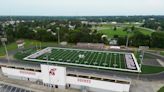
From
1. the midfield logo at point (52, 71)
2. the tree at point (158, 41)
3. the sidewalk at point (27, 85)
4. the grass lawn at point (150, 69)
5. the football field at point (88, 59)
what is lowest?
the sidewalk at point (27, 85)

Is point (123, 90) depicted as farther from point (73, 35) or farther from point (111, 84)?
point (73, 35)

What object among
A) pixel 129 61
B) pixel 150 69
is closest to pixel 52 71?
pixel 129 61

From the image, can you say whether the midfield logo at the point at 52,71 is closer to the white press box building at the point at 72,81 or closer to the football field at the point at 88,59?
the white press box building at the point at 72,81

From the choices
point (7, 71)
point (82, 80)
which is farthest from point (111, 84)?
point (7, 71)

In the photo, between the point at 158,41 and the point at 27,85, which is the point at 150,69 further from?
the point at 27,85

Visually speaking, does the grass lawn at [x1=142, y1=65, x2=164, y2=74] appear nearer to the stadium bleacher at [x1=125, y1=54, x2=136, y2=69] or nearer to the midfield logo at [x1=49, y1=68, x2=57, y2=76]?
the stadium bleacher at [x1=125, y1=54, x2=136, y2=69]

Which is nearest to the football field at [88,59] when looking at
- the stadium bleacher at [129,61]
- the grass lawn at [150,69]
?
the stadium bleacher at [129,61]
